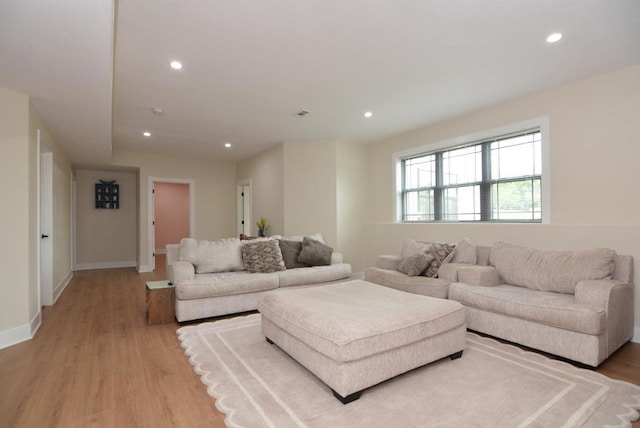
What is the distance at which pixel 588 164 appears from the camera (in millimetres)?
3432

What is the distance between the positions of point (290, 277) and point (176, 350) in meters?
1.63

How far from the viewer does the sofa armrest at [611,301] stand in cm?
251

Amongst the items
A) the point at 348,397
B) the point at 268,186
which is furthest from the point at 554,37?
the point at 268,186

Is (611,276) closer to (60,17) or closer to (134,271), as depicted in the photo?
(60,17)

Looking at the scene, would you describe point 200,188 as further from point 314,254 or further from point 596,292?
point 596,292

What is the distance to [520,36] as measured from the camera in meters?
2.60

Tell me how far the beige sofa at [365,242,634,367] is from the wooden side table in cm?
269

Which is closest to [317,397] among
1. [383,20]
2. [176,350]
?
[176,350]

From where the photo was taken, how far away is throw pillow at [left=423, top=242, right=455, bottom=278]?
3885mm

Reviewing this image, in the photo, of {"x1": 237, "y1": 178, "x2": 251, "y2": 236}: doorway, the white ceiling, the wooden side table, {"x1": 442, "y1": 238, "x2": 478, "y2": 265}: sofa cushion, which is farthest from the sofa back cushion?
{"x1": 237, "y1": 178, "x2": 251, "y2": 236}: doorway

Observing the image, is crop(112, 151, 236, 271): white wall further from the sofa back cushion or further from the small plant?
the sofa back cushion

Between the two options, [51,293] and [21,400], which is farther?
[51,293]

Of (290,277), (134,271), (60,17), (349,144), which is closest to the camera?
(60,17)

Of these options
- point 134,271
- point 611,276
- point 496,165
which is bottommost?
point 134,271
